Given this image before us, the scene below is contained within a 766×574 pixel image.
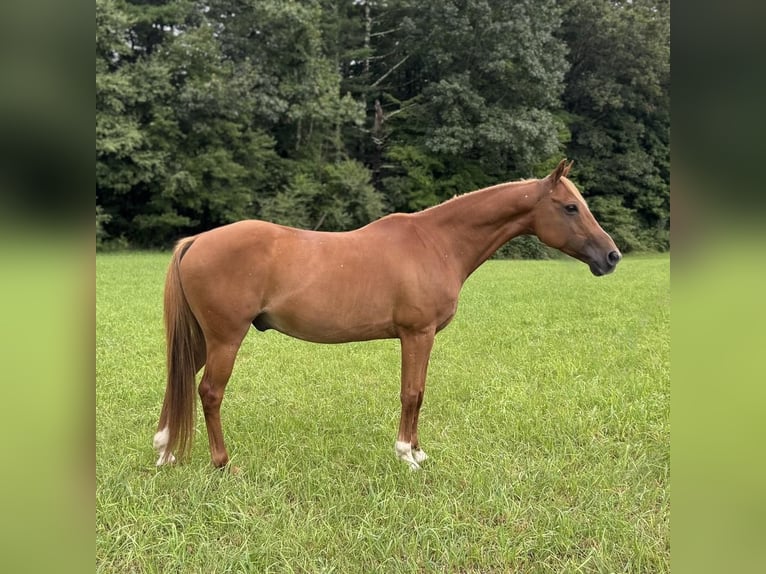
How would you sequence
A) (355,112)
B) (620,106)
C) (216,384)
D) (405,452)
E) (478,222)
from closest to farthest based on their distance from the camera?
(216,384)
(405,452)
(478,222)
(355,112)
(620,106)

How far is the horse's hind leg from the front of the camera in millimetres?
3119

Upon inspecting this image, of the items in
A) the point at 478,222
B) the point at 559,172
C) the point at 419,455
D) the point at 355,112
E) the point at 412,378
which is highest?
the point at 559,172

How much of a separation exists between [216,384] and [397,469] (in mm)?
1297

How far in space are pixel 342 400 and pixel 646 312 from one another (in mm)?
6486

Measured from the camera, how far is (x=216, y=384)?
3148 millimetres

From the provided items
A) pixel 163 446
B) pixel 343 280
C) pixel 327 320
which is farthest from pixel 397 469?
pixel 163 446

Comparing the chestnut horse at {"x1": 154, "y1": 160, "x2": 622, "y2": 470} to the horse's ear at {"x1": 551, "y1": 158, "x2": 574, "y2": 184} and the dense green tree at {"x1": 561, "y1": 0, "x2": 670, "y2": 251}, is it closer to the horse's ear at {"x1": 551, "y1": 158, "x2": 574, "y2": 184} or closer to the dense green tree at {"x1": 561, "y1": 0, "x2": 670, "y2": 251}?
the horse's ear at {"x1": 551, "y1": 158, "x2": 574, "y2": 184}

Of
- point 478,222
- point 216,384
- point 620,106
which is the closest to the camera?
point 216,384

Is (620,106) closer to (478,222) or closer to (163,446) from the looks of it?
(478,222)

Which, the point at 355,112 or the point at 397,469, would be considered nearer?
the point at 397,469

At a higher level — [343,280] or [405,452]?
[343,280]
